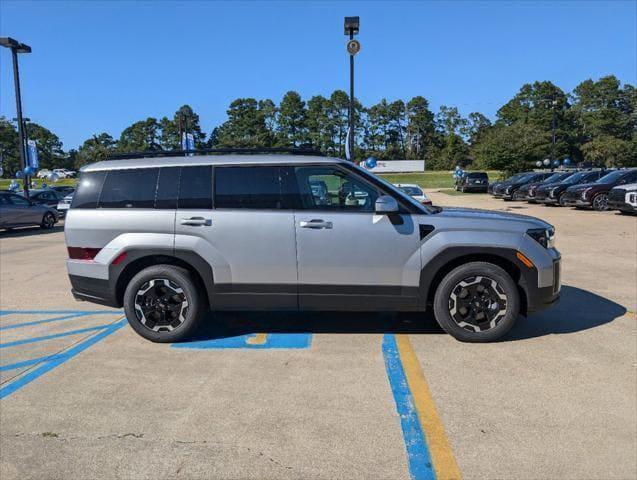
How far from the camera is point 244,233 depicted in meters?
4.82

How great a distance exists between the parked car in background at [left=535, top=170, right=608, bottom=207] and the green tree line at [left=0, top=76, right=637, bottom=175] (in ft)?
233

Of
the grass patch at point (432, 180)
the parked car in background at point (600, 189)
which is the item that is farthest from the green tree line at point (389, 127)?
the parked car in background at point (600, 189)

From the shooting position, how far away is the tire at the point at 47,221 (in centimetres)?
1867

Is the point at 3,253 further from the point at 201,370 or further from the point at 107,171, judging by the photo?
the point at 201,370

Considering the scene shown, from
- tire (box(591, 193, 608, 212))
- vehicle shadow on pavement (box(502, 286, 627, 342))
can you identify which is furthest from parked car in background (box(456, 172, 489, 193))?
vehicle shadow on pavement (box(502, 286, 627, 342))

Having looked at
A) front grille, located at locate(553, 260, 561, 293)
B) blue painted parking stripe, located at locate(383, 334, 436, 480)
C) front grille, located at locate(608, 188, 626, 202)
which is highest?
front grille, located at locate(608, 188, 626, 202)

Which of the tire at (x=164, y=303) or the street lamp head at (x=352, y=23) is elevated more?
the street lamp head at (x=352, y=23)

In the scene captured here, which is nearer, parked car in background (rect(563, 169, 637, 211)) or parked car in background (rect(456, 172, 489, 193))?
parked car in background (rect(563, 169, 637, 211))

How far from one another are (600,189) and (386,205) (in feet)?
63.0

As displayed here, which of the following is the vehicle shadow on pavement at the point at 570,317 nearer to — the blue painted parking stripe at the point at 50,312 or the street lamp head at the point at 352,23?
the blue painted parking stripe at the point at 50,312

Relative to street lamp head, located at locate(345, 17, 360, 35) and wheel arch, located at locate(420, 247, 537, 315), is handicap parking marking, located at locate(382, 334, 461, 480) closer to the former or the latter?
wheel arch, located at locate(420, 247, 537, 315)

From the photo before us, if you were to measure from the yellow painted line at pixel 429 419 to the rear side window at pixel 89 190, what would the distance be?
3.47 meters

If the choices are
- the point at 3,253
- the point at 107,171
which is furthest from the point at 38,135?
the point at 107,171

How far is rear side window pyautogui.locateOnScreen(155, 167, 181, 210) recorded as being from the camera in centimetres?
499
